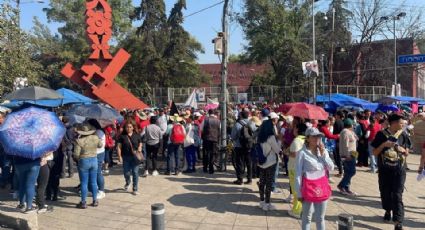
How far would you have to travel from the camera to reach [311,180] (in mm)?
5750

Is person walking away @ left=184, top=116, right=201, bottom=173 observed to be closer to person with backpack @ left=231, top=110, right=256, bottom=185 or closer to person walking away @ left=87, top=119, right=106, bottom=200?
person with backpack @ left=231, top=110, right=256, bottom=185

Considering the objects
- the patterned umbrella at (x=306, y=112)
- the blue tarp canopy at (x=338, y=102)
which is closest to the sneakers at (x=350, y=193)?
the patterned umbrella at (x=306, y=112)

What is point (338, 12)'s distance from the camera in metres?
50.6

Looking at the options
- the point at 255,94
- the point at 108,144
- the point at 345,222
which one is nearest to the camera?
the point at 345,222

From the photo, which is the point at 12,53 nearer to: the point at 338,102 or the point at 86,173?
the point at 86,173

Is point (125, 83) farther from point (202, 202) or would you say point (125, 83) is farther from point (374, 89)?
point (202, 202)

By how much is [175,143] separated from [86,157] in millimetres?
3811

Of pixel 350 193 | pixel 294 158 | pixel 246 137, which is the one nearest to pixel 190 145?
pixel 246 137

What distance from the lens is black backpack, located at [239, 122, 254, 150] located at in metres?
10.3

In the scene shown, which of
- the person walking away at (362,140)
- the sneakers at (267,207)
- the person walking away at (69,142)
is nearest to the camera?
the sneakers at (267,207)

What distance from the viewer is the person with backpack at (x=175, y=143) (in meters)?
11.5

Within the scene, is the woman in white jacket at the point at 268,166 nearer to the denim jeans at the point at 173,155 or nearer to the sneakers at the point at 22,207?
the denim jeans at the point at 173,155

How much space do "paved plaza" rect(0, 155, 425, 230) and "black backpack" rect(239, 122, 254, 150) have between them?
968mm

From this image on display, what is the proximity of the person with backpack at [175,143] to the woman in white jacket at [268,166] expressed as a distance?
11.7 ft
